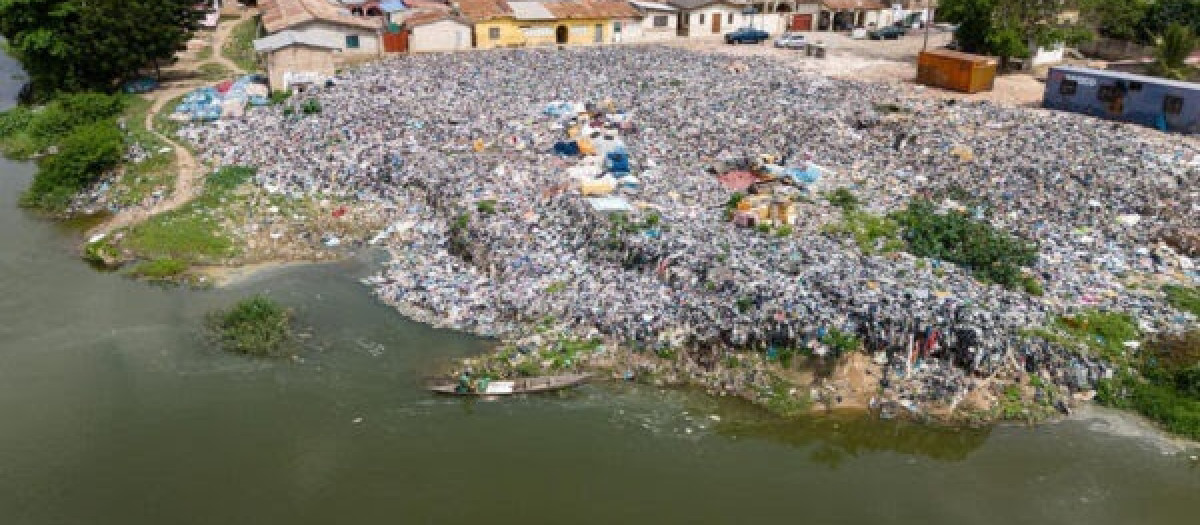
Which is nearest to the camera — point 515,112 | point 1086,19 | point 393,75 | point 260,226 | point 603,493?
point 603,493

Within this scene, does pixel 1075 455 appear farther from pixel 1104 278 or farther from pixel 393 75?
pixel 393 75

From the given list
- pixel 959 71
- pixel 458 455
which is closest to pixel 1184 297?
pixel 458 455

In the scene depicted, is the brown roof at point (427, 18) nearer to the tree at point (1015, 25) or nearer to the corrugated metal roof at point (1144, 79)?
the tree at point (1015, 25)

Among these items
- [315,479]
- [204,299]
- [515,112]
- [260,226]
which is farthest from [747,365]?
[515,112]

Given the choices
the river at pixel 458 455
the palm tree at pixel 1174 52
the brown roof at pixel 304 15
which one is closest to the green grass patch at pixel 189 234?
the river at pixel 458 455

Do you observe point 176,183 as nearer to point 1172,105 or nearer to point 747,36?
point 747,36
